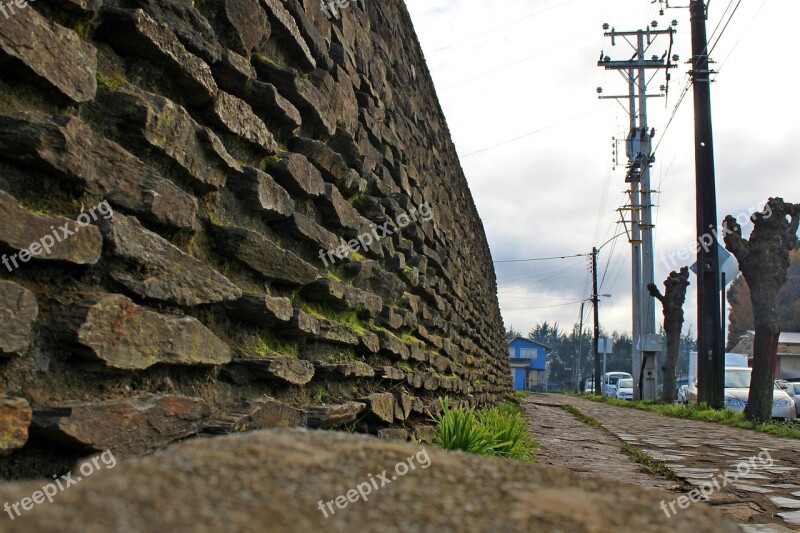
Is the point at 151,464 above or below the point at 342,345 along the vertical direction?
below

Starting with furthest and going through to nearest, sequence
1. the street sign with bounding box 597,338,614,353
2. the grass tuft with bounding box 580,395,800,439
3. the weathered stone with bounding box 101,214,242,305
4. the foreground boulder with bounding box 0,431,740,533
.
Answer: the street sign with bounding box 597,338,614,353 → the grass tuft with bounding box 580,395,800,439 → the weathered stone with bounding box 101,214,242,305 → the foreground boulder with bounding box 0,431,740,533

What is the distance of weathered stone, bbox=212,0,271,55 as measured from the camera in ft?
7.35

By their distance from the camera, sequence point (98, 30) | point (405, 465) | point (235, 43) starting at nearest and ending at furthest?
point (405, 465) → point (98, 30) → point (235, 43)

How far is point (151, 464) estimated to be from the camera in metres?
0.95

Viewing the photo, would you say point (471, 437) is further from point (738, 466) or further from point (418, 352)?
point (738, 466)

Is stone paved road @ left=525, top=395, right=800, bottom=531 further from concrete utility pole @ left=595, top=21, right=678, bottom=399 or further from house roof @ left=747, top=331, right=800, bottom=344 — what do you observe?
house roof @ left=747, top=331, right=800, bottom=344

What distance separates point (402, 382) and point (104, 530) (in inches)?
128

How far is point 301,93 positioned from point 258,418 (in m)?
1.33

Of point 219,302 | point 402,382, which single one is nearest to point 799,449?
point 402,382

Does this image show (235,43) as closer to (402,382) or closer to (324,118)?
(324,118)

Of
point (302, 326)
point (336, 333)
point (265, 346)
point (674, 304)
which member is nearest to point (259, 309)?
point (265, 346)

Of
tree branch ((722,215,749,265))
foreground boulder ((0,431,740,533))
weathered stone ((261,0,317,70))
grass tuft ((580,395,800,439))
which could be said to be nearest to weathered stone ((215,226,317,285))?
weathered stone ((261,0,317,70))

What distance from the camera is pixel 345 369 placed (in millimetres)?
2963

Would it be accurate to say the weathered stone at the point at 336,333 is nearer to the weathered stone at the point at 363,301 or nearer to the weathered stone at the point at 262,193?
the weathered stone at the point at 363,301
